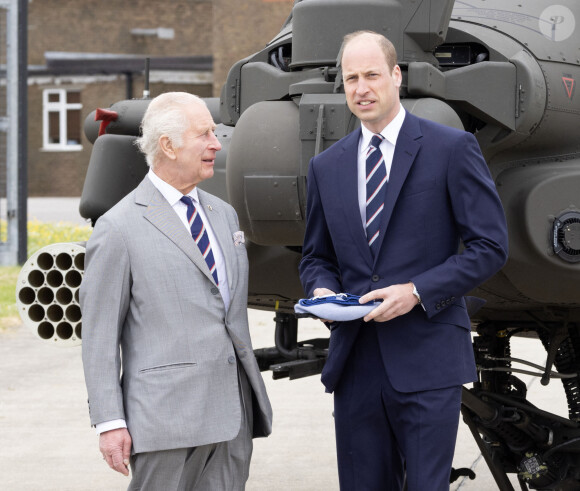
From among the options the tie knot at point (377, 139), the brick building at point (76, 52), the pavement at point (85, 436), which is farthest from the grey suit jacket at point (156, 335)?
the brick building at point (76, 52)

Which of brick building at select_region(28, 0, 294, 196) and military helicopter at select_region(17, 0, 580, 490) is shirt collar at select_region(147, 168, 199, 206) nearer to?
military helicopter at select_region(17, 0, 580, 490)

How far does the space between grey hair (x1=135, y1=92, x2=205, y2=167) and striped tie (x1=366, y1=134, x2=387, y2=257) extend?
50 cm

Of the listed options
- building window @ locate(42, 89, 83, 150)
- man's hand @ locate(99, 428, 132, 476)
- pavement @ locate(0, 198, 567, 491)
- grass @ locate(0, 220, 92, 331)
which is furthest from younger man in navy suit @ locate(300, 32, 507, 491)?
building window @ locate(42, 89, 83, 150)

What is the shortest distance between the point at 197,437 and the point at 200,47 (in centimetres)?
3195

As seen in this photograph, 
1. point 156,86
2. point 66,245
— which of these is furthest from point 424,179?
point 156,86

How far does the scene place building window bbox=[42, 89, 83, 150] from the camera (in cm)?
3375

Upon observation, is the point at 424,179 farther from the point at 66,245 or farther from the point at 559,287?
the point at 66,245

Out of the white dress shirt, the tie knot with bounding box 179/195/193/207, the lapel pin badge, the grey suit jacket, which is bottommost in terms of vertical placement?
the grey suit jacket

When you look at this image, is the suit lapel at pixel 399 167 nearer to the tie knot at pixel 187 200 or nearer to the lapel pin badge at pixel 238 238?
the lapel pin badge at pixel 238 238

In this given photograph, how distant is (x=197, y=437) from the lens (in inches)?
120

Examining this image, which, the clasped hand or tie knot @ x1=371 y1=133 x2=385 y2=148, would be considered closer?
the clasped hand

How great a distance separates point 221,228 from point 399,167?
532mm

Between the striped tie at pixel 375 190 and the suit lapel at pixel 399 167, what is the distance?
0.12 feet

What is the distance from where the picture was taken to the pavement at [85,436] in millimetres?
5711
